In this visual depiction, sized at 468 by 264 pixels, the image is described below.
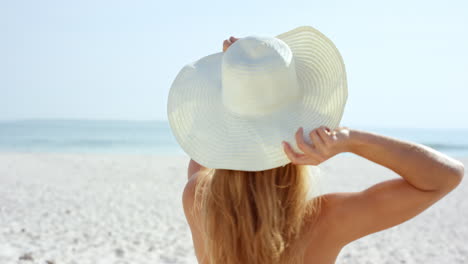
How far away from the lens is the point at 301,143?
133cm

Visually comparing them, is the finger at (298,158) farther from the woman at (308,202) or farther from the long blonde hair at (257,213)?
the long blonde hair at (257,213)

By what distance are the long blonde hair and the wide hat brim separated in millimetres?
95

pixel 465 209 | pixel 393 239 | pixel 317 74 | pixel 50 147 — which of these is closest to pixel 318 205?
pixel 317 74

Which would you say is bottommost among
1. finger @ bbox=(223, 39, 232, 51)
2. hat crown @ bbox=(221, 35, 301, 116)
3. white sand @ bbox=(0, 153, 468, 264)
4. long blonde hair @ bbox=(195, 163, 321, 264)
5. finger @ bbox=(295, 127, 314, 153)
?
white sand @ bbox=(0, 153, 468, 264)

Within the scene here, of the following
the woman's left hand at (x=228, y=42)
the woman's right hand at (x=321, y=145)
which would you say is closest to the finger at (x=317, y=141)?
the woman's right hand at (x=321, y=145)

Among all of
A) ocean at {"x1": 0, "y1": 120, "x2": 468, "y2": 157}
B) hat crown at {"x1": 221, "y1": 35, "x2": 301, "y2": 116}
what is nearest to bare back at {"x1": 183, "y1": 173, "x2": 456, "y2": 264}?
hat crown at {"x1": 221, "y1": 35, "x2": 301, "y2": 116}

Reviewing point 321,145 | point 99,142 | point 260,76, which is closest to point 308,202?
point 321,145

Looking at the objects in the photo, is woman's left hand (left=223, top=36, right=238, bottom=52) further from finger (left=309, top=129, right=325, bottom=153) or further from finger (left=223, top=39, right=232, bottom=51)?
finger (left=309, top=129, right=325, bottom=153)

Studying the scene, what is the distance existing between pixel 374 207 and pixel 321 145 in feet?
0.92

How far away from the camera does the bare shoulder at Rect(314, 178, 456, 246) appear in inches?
53.1

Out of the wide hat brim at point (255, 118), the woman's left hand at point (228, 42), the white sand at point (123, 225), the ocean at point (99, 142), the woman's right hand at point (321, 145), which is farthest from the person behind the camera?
the ocean at point (99, 142)

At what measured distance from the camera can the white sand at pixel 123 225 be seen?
4.99m

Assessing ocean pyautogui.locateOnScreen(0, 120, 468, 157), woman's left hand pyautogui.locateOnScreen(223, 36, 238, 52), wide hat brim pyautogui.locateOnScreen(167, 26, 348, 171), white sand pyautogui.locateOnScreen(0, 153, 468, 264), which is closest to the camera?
wide hat brim pyautogui.locateOnScreen(167, 26, 348, 171)

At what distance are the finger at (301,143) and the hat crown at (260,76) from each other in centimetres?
16
